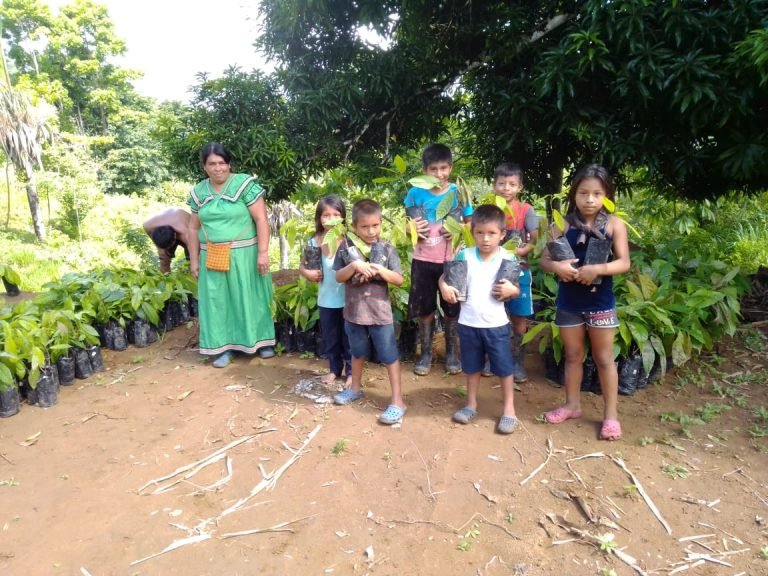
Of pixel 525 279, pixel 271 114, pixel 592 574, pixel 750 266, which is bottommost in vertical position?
pixel 592 574

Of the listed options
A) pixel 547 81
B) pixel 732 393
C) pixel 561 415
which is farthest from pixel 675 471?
pixel 547 81

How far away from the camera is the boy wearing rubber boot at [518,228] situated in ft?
10.0

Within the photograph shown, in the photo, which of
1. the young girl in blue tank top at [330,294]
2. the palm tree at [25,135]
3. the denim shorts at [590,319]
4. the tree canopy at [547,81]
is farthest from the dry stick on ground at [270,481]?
the palm tree at [25,135]

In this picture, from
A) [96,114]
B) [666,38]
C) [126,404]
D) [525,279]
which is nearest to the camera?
[666,38]

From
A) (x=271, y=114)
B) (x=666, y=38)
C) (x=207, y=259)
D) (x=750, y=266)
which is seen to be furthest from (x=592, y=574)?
(x=750, y=266)

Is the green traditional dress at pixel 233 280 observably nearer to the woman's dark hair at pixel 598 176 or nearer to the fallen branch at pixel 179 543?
the fallen branch at pixel 179 543

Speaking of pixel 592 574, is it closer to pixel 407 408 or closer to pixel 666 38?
pixel 407 408

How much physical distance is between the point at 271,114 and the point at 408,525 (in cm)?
325

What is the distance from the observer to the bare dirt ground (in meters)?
2.08

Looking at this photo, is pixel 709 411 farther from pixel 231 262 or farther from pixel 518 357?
pixel 231 262

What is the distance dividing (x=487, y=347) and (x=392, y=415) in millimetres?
658

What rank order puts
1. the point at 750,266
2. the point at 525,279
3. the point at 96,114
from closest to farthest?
1. the point at 525,279
2. the point at 750,266
3. the point at 96,114

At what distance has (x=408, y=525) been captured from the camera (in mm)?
2242

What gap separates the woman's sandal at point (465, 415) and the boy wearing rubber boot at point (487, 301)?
0.16m
